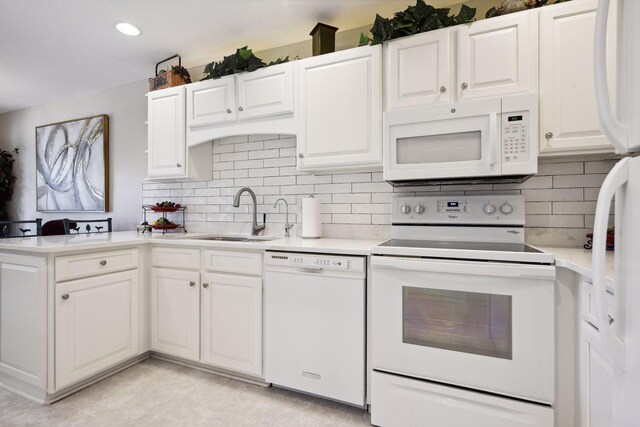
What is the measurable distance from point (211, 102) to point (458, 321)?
2.34m

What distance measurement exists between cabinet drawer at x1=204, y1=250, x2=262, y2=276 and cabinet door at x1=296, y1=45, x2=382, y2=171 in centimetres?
72

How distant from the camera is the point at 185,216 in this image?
10.1ft

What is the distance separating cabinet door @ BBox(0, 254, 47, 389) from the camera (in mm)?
1872

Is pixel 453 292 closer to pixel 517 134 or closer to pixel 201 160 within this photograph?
pixel 517 134

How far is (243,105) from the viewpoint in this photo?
2.40 metres

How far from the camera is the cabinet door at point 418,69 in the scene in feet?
5.95

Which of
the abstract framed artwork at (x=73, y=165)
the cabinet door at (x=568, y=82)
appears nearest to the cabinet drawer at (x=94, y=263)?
the abstract framed artwork at (x=73, y=165)

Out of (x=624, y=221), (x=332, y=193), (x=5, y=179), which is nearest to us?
(x=624, y=221)

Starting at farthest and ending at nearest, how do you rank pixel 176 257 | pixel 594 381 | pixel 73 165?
pixel 73 165, pixel 176 257, pixel 594 381

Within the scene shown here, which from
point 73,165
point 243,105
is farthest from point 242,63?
point 73,165

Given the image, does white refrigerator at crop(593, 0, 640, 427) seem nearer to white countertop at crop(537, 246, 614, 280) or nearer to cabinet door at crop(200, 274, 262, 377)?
white countertop at crop(537, 246, 614, 280)

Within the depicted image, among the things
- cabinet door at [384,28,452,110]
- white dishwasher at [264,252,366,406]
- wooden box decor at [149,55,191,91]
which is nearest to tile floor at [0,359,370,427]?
white dishwasher at [264,252,366,406]

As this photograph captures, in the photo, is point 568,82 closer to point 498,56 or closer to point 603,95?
point 498,56

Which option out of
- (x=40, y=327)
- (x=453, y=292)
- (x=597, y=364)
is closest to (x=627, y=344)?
(x=597, y=364)
